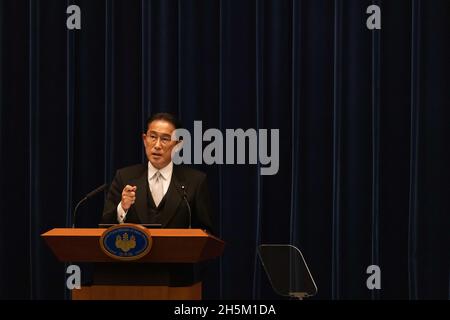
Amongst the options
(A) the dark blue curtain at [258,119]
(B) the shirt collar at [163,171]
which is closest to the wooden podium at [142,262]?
(B) the shirt collar at [163,171]

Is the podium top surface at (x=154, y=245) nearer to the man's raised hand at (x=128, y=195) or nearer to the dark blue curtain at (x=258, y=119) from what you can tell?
the man's raised hand at (x=128, y=195)

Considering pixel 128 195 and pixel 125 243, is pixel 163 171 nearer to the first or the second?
pixel 128 195

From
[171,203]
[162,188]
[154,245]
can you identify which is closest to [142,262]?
[154,245]

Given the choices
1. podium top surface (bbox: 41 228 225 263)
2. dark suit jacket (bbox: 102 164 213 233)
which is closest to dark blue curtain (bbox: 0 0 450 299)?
dark suit jacket (bbox: 102 164 213 233)

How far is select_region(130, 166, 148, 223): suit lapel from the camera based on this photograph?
3127mm

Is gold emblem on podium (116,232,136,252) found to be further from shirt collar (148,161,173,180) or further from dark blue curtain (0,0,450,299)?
dark blue curtain (0,0,450,299)

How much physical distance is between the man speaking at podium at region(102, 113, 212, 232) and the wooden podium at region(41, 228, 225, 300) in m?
0.50

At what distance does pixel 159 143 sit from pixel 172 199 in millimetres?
275

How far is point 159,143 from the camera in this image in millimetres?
3230

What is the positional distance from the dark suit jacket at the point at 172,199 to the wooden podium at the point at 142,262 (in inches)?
17.4

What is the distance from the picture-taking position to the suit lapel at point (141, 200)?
313 cm

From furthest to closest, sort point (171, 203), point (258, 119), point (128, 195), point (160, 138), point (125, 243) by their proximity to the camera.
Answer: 1. point (258, 119)
2. point (160, 138)
3. point (171, 203)
4. point (128, 195)
5. point (125, 243)

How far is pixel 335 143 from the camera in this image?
3.98 m
